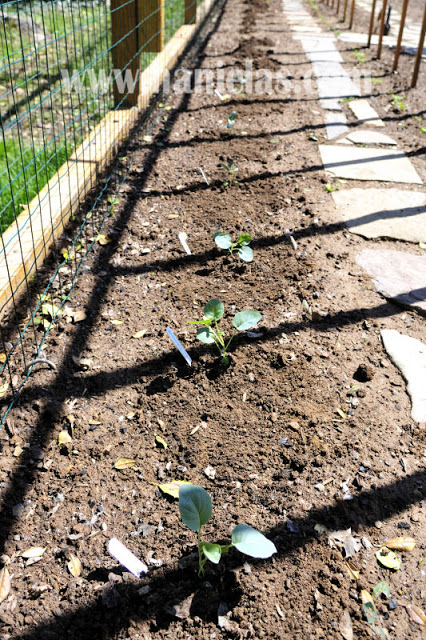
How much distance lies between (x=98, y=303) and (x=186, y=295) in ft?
1.34

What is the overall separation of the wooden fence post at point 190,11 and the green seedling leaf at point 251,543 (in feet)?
24.2

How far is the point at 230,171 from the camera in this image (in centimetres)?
358

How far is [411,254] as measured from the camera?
112 inches

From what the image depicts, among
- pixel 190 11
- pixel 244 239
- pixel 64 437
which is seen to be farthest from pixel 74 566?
pixel 190 11

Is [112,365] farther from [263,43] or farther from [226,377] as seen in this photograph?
[263,43]

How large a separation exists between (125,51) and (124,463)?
347cm

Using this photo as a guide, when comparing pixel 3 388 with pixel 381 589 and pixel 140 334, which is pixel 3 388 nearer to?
pixel 140 334

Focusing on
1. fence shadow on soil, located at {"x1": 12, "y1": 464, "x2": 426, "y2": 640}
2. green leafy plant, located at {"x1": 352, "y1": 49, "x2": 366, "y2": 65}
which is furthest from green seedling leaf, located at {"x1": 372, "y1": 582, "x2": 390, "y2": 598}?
green leafy plant, located at {"x1": 352, "y1": 49, "x2": 366, "y2": 65}

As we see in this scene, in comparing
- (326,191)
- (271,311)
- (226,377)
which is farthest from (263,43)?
(226,377)

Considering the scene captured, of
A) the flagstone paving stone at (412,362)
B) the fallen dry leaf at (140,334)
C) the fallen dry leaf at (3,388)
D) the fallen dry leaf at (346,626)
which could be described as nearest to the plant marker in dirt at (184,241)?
the fallen dry leaf at (140,334)

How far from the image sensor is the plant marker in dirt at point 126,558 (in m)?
1.50

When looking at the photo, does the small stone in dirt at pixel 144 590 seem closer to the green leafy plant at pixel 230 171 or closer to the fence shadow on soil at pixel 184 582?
the fence shadow on soil at pixel 184 582

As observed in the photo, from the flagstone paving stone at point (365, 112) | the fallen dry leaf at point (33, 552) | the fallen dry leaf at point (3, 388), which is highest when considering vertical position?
the flagstone paving stone at point (365, 112)

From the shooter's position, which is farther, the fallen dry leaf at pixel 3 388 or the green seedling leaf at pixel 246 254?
the green seedling leaf at pixel 246 254
